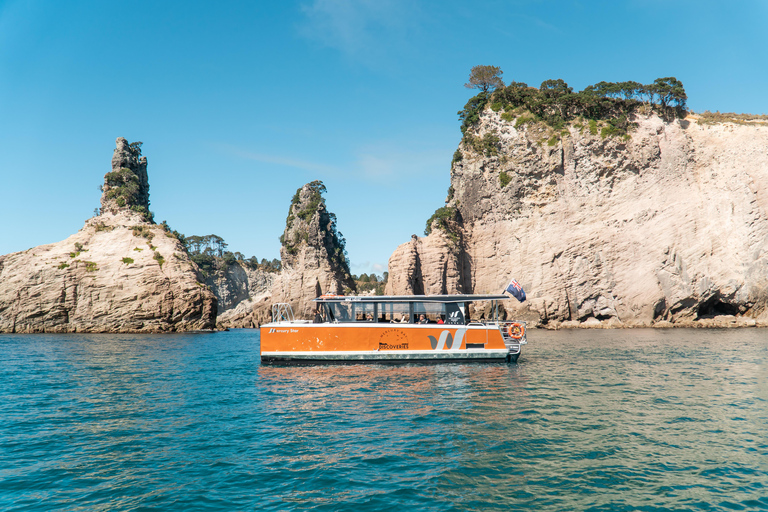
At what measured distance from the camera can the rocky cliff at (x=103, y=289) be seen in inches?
2149

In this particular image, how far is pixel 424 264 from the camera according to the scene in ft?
194

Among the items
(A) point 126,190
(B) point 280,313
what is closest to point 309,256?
(A) point 126,190

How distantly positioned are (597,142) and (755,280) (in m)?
21.8

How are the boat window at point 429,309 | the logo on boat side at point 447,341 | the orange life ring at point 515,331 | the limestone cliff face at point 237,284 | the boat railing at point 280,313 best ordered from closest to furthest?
1. the boat railing at point 280,313
2. the logo on boat side at point 447,341
3. the boat window at point 429,309
4. the orange life ring at point 515,331
5. the limestone cliff face at point 237,284

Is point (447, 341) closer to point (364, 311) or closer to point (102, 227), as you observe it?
point (364, 311)

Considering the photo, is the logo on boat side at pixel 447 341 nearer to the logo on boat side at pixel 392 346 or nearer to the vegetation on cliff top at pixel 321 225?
the logo on boat side at pixel 392 346

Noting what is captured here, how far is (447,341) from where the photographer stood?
2573cm

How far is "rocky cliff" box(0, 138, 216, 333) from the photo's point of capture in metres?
54.6

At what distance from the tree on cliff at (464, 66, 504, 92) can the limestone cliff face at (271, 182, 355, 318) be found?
31.1 meters

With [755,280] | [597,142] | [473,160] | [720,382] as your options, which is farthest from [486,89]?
[720,382]

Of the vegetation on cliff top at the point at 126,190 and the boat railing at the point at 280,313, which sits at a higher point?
the vegetation on cliff top at the point at 126,190

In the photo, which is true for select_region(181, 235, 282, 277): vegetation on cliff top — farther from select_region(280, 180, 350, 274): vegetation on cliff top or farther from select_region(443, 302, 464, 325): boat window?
select_region(443, 302, 464, 325): boat window

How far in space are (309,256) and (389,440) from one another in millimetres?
65498

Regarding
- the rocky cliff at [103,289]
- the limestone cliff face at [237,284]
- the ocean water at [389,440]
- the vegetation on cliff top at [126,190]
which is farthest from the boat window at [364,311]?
the limestone cliff face at [237,284]
